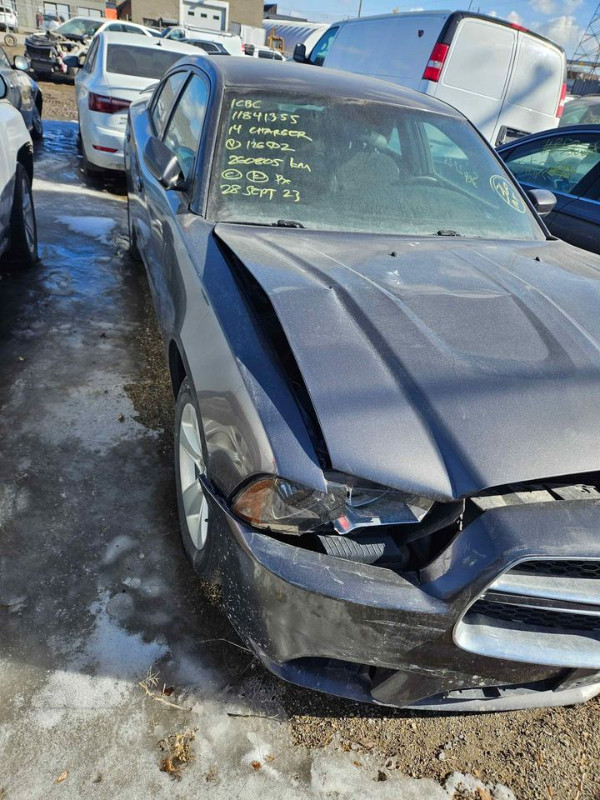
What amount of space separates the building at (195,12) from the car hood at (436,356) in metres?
30.2


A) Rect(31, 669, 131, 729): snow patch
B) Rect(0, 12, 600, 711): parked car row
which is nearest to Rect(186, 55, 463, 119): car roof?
Rect(0, 12, 600, 711): parked car row

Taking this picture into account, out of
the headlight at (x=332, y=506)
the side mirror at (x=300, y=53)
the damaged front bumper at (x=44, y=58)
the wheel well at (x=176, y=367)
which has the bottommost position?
the damaged front bumper at (x=44, y=58)

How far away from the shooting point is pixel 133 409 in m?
3.24

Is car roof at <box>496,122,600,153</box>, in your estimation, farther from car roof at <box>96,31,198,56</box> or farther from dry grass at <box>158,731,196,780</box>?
dry grass at <box>158,731,196,780</box>

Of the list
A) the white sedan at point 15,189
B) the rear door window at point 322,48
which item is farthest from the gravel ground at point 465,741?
the rear door window at point 322,48

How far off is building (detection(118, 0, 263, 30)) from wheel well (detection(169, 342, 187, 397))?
29991 millimetres

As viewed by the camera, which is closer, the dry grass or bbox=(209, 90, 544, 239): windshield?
the dry grass

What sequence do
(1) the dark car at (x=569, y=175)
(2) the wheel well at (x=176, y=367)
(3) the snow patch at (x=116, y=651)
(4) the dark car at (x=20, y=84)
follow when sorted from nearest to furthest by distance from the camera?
(3) the snow patch at (x=116, y=651) → (2) the wheel well at (x=176, y=367) → (1) the dark car at (x=569, y=175) → (4) the dark car at (x=20, y=84)

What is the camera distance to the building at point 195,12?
29594 millimetres

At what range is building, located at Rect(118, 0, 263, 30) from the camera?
29.6 m

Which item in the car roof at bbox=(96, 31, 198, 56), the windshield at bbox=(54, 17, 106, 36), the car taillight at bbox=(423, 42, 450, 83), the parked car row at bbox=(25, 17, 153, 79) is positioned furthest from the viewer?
the windshield at bbox=(54, 17, 106, 36)

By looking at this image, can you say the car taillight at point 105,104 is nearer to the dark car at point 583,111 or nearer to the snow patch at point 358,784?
the dark car at point 583,111

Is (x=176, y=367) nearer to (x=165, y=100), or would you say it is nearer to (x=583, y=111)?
(x=165, y=100)

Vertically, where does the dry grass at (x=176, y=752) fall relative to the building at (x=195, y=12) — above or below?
below
